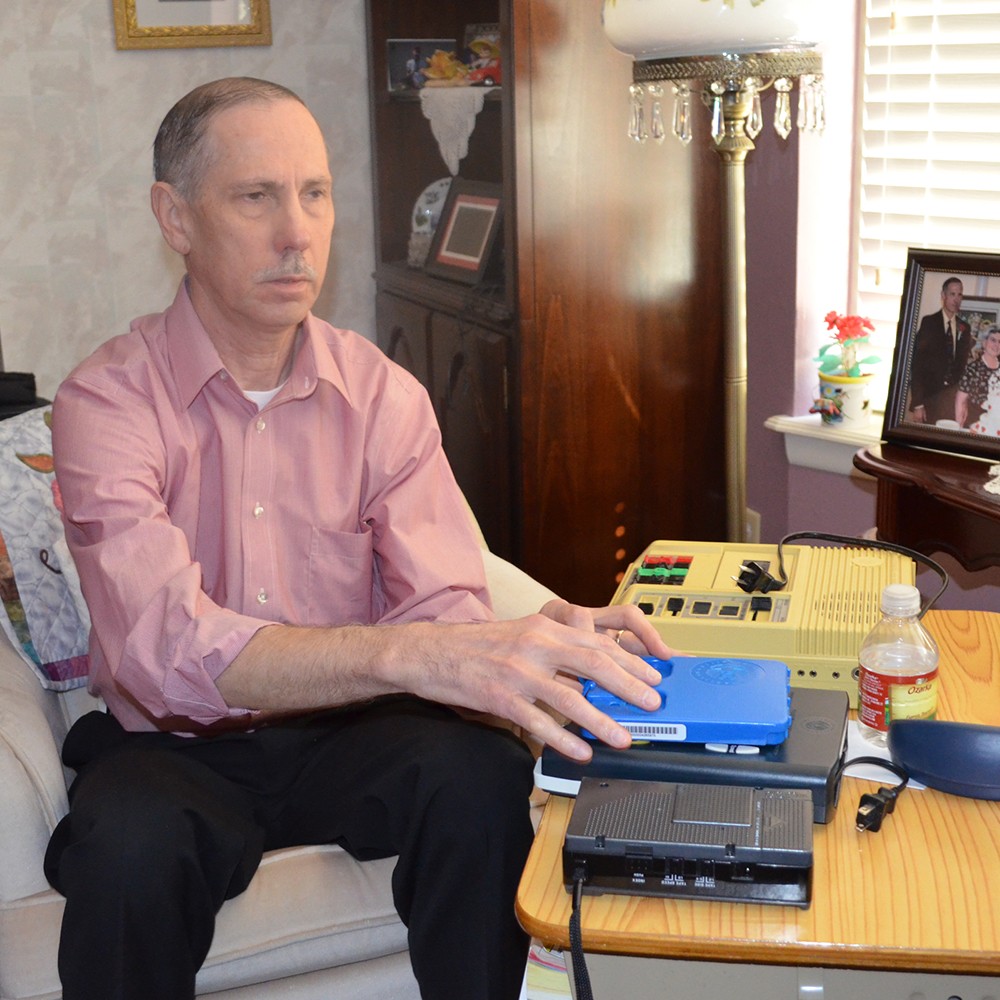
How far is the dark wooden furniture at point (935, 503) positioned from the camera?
1.97m

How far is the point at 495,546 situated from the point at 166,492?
4.91 ft

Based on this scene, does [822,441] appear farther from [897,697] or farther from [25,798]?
[25,798]

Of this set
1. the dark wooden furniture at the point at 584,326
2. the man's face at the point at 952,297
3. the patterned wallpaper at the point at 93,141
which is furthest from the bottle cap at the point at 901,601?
the patterned wallpaper at the point at 93,141

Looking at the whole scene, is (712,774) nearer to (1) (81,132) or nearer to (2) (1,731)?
(2) (1,731)

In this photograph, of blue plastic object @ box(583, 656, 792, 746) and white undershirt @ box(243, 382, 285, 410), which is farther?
white undershirt @ box(243, 382, 285, 410)

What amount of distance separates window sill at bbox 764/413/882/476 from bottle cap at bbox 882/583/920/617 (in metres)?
1.44

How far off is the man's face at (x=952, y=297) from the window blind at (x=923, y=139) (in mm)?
405

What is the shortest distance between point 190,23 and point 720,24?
6.20ft

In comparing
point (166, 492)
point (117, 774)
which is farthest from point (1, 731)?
point (166, 492)

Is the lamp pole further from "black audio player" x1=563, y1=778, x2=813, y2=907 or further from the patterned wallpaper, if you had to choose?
the patterned wallpaper

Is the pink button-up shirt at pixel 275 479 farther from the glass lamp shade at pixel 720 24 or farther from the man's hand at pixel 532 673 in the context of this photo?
the glass lamp shade at pixel 720 24

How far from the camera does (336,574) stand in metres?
1.68

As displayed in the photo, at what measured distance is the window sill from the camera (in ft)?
8.67

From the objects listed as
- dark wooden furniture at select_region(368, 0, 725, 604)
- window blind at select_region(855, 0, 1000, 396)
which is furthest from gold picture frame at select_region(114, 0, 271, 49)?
window blind at select_region(855, 0, 1000, 396)
